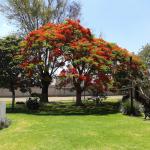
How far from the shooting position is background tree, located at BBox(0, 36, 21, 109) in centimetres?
2898

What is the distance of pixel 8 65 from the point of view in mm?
29062

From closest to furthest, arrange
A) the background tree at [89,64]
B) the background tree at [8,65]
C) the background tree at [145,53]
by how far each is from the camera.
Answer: the background tree at [89,64], the background tree at [8,65], the background tree at [145,53]

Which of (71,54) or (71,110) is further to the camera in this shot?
(71,110)

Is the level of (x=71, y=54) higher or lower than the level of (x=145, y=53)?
lower

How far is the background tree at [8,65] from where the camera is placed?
28977mm

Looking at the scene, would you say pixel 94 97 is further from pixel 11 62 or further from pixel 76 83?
pixel 11 62

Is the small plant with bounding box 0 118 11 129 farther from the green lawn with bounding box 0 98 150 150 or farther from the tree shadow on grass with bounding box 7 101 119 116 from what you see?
the tree shadow on grass with bounding box 7 101 119 116

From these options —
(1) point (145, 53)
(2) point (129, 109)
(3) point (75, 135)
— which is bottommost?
(3) point (75, 135)

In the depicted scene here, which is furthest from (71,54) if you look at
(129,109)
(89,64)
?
(129,109)

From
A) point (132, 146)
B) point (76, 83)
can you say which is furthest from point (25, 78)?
point (132, 146)

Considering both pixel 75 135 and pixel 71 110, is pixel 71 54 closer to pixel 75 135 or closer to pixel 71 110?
pixel 71 110

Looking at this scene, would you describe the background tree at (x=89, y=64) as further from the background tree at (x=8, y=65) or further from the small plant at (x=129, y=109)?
the background tree at (x=8, y=65)

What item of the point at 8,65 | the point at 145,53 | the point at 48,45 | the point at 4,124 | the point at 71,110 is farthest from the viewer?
the point at 145,53

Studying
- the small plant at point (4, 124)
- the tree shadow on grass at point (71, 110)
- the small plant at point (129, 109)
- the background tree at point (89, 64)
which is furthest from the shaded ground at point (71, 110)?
the small plant at point (4, 124)
